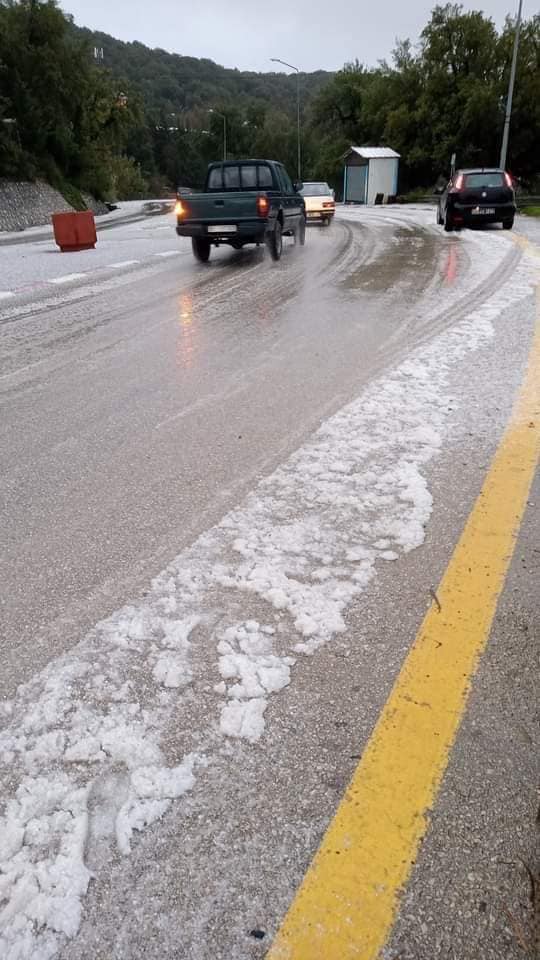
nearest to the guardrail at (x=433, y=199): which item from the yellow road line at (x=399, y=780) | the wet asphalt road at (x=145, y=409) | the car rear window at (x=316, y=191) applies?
the car rear window at (x=316, y=191)

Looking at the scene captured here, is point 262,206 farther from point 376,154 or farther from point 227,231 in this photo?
point 376,154

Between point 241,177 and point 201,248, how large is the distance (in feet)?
7.80

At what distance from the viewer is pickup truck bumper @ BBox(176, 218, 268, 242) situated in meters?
11.9

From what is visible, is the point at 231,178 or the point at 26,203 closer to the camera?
the point at 231,178

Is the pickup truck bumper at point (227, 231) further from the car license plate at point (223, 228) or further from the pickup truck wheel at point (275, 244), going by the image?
the pickup truck wheel at point (275, 244)

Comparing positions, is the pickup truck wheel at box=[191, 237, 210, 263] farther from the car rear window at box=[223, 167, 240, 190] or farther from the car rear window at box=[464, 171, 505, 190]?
the car rear window at box=[464, 171, 505, 190]

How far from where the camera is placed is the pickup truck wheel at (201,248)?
12508mm

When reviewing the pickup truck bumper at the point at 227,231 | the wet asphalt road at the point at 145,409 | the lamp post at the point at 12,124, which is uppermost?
the lamp post at the point at 12,124

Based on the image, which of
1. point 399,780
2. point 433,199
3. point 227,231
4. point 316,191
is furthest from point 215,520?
point 433,199

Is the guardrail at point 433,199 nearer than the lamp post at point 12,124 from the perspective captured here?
Yes

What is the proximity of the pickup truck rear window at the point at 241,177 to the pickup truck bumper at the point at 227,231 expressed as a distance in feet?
7.28

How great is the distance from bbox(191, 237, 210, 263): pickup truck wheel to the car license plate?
425 millimetres

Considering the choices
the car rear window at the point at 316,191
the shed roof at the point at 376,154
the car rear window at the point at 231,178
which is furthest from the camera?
the shed roof at the point at 376,154

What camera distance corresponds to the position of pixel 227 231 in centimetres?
1202
